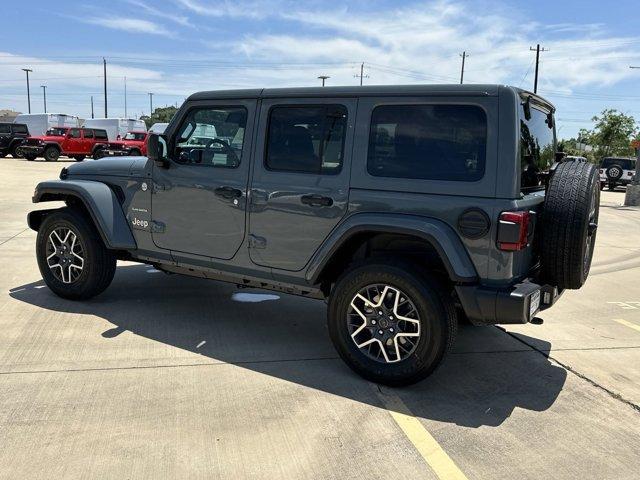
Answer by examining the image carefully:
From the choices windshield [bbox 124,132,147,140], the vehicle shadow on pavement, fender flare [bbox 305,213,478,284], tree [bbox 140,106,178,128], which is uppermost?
tree [bbox 140,106,178,128]

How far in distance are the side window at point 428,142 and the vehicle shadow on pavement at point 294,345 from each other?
139 cm

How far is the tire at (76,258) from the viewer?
4.91m

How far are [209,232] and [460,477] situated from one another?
2.53 m

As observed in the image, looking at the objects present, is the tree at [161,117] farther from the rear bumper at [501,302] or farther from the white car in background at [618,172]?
the rear bumper at [501,302]

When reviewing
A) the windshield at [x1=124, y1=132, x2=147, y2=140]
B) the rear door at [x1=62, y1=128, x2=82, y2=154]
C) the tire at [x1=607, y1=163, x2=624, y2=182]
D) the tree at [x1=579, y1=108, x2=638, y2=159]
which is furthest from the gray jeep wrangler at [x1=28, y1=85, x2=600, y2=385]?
the tree at [x1=579, y1=108, x2=638, y2=159]

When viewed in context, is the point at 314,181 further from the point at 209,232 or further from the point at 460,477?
the point at 460,477

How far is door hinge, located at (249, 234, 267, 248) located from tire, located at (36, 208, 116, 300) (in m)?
1.70

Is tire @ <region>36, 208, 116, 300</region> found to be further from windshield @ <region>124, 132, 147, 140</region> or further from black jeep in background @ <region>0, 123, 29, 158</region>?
black jeep in background @ <region>0, 123, 29, 158</region>

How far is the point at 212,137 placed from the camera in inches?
169

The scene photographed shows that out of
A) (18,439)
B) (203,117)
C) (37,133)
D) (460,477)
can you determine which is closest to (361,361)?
(460,477)

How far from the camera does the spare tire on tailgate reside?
10.8ft

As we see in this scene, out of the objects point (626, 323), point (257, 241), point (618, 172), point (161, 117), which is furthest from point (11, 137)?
point (161, 117)

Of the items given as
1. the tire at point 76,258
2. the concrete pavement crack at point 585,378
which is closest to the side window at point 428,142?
the concrete pavement crack at point 585,378

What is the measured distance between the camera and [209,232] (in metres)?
4.25
